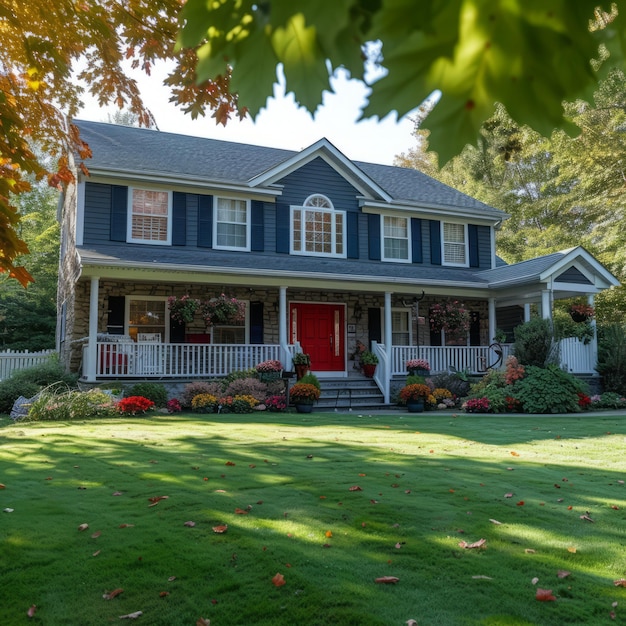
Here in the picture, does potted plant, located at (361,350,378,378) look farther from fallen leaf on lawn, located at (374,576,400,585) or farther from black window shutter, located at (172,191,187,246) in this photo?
fallen leaf on lawn, located at (374,576,400,585)

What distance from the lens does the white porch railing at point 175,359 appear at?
12.5 metres

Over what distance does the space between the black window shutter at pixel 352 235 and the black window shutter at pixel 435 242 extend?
2.53 meters

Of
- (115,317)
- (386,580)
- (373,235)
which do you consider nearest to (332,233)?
(373,235)

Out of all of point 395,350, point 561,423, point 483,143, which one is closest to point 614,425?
point 561,423

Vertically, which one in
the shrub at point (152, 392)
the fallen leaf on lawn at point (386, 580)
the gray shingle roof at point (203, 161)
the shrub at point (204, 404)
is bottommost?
the fallen leaf on lawn at point (386, 580)

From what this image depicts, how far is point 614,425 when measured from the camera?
30.3 feet

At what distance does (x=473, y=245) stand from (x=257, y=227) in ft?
23.3

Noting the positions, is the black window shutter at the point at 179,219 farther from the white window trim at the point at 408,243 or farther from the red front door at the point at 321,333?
the white window trim at the point at 408,243

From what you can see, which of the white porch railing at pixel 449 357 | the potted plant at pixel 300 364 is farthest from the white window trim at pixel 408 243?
the potted plant at pixel 300 364

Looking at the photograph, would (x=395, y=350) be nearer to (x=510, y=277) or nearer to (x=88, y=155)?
(x=510, y=277)

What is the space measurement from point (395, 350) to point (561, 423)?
551cm

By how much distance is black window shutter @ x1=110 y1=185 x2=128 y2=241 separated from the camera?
13929 mm

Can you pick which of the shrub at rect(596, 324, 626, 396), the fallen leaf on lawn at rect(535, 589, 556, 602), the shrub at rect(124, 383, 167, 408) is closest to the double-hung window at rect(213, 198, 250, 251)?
the shrub at rect(124, 383, 167, 408)

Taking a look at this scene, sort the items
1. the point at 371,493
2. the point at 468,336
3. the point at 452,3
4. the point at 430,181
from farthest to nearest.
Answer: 1. the point at 430,181
2. the point at 468,336
3. the point at 371,493
4. the point at 452,3
